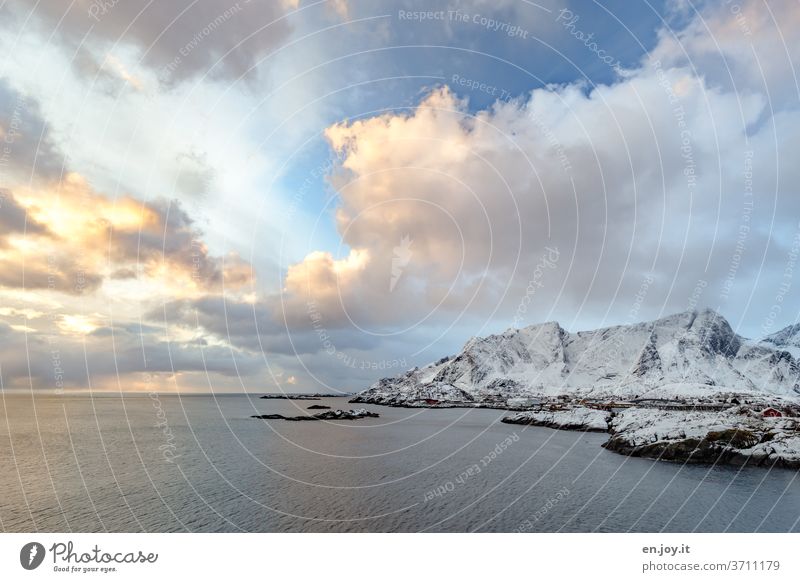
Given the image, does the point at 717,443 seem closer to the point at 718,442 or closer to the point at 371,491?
the point at 718,442

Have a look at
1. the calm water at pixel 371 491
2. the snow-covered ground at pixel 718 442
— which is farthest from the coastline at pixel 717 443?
the calm water at pixel 371 491

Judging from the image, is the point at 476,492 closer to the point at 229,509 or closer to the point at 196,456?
the point at 229,509

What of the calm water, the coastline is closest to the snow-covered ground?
the coastline

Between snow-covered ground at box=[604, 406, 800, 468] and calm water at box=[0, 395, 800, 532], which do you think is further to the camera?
snow-covered ground at box=[604, 406, 800, 468]

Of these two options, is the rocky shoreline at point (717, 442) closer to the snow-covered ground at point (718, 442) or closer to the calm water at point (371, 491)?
the snow-covered ground at point (718, 442)

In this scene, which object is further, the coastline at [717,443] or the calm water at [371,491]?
the coastline at [717,443]

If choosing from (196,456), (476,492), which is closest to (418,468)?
(476,492)

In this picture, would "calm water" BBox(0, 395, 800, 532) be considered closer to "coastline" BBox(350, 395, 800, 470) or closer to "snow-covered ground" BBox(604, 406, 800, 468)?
"coastline" BBox(350, 395, 800, 470)

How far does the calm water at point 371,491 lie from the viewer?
98.5 feet

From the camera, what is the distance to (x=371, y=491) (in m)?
38.2

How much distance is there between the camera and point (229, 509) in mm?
32875

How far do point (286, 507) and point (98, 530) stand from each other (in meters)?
12.4

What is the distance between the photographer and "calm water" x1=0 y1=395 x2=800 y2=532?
3002 centimetres
